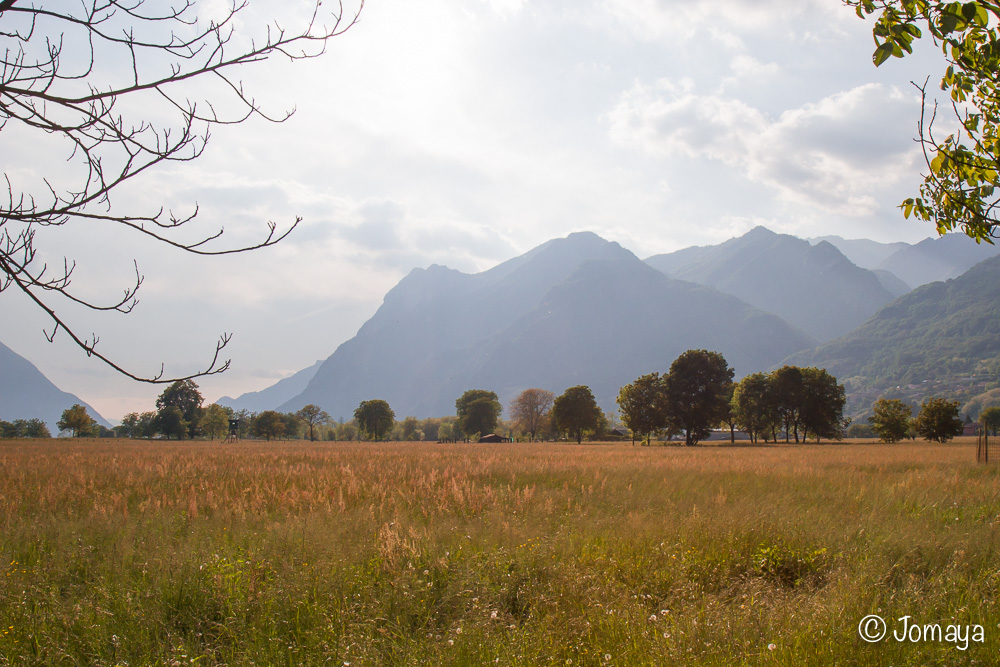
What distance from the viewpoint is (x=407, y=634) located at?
4.18 m

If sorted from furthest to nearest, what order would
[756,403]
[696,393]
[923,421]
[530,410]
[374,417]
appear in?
[530,410] < [374,417] < [756,403] < [923,421] < [696,393]

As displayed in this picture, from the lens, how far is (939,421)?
58.6 meters

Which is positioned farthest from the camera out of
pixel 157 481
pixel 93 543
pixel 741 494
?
pixel 157 481

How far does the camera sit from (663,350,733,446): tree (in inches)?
2258

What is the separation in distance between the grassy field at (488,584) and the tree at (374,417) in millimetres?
97442

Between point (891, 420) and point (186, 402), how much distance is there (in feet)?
395

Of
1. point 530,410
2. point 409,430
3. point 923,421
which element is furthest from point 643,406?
point 409,430

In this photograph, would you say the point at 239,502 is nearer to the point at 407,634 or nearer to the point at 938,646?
the point at 407,634

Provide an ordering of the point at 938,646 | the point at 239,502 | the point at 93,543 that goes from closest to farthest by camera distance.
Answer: the point at 938,646 → the point at 93,543 → the point at 239,502

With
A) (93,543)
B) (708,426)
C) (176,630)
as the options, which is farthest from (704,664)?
(708,426)

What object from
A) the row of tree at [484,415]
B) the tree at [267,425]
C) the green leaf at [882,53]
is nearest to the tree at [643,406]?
the row of tree at [484,415]

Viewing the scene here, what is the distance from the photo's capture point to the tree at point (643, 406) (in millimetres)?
58588

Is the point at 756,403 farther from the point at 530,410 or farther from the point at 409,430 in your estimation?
the point at 409,430

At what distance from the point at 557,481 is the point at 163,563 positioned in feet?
31.2
